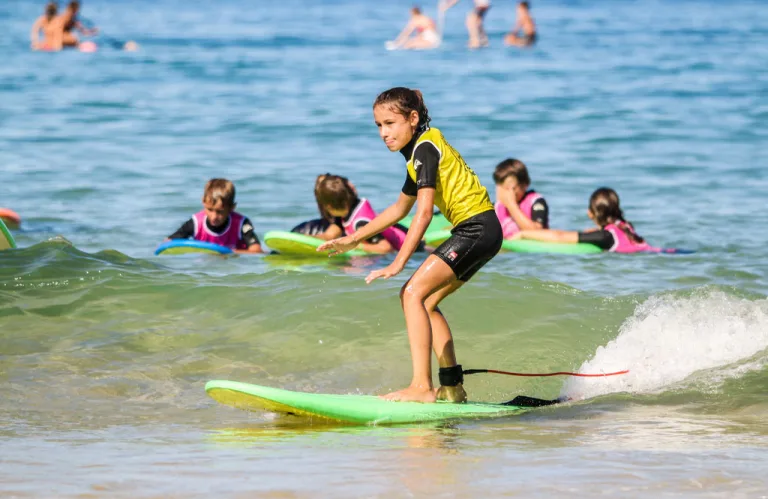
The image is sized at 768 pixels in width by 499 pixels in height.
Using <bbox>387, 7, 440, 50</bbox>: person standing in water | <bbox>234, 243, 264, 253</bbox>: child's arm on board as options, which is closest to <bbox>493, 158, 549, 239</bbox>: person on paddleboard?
<bbox>234, 243, 264, 253</bbox>: child's arm on board

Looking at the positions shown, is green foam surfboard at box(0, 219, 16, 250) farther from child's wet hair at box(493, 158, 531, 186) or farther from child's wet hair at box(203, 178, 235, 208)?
child's wet hair at box(493, 158, 531, 186)

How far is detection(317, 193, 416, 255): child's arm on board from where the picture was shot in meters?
5.54

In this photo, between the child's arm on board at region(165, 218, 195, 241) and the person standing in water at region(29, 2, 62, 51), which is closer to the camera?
the child's arm on board at region(165, 218, 195, 241)

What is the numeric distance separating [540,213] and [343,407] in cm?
576

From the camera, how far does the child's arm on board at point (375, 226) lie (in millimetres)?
5543

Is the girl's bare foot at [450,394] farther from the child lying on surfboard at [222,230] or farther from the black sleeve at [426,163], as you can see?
the child lying on surfboard at [222,230]

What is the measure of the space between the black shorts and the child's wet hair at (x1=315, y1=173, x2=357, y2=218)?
13.4ft

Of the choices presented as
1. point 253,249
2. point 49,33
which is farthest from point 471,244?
point 49,33

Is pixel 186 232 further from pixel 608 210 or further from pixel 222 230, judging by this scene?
pixel 608 210

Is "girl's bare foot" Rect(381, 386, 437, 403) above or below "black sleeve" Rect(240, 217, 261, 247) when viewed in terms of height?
below

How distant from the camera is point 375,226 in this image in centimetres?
555

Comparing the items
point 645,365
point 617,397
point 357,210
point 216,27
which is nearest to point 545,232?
point 357,210

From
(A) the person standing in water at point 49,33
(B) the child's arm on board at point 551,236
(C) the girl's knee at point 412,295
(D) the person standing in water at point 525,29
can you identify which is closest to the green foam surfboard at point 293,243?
(B) the child's arm on board at point 551,236

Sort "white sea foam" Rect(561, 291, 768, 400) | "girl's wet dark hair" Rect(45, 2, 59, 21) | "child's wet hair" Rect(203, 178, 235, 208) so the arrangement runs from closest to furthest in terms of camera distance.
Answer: "white sea foam" Rect(561, 291, 768, 400), "child's wet hair" Rect(203, 178, 235, 208), "girl's wet dark hair" Rect(45, 2, 59, 21)
